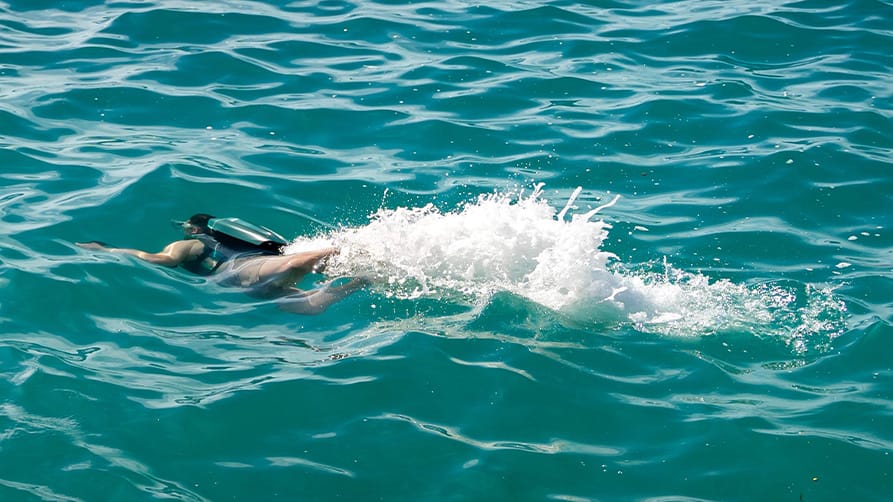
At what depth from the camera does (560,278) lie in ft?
24.6

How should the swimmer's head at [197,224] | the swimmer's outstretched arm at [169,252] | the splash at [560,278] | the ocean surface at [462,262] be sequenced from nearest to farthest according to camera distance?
the ocean surface at [462,262] → the splash at [560,278] → the swimmer's outstretched arm at [169,252] → the swimmer's head at [197,224]

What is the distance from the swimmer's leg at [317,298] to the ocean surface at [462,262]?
7 centimetres

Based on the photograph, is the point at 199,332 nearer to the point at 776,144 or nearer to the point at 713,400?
the point at 713,400

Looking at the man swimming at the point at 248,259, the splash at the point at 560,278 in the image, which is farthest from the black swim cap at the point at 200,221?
the splash at the point at 560,278

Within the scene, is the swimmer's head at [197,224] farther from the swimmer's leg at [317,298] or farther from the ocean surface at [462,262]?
the swimmer's leg at [317,298]

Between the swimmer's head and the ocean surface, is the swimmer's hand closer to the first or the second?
the ocean surface

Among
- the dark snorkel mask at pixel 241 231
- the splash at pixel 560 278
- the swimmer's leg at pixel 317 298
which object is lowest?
the swimmer's leg at pixel 317 298

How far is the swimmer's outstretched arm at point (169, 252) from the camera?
8.36 m

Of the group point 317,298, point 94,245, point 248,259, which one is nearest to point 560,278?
point 317,298

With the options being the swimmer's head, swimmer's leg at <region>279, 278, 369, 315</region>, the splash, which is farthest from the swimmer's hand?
the splash

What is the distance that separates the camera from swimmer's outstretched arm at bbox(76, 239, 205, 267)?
836 cm

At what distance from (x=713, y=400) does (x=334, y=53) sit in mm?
8526

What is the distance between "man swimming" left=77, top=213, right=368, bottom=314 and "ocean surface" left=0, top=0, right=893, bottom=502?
129 mm

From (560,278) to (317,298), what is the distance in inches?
71.7
